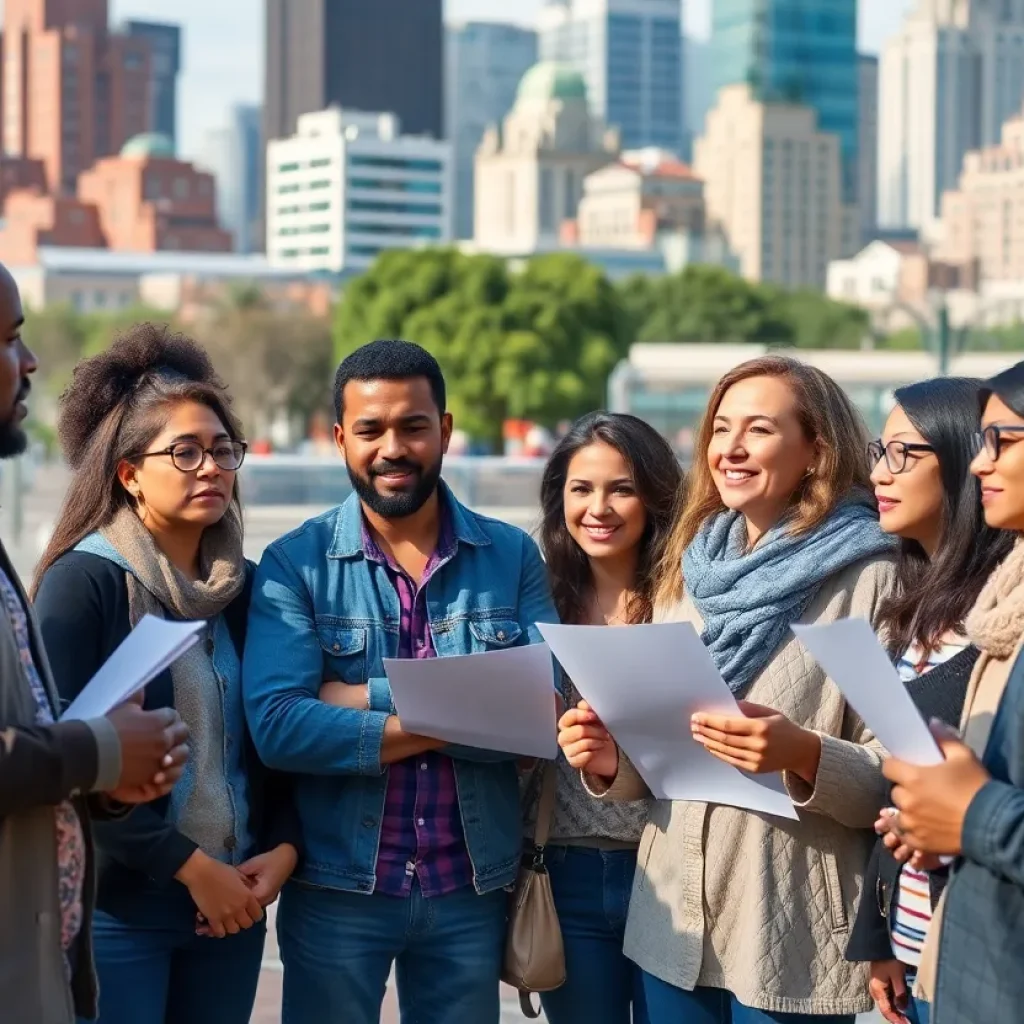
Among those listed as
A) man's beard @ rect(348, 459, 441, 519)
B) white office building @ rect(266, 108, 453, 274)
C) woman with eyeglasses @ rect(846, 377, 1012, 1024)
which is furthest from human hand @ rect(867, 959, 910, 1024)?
white office building @ rect(266, 108, 453, 274)

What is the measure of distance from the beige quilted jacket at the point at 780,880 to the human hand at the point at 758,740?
128 mm

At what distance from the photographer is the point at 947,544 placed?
3648 mm

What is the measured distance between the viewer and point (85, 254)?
13375cm

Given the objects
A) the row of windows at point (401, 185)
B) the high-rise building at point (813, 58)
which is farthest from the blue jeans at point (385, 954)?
the high-rise building at point (813, 58)

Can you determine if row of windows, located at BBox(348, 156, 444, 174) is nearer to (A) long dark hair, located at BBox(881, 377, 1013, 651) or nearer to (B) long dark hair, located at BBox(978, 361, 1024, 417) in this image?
(A) long dark hair, located at BBox(881, 377, 1013, 651)

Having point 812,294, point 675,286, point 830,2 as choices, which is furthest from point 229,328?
point 830,2

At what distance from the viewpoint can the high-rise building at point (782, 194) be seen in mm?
153875

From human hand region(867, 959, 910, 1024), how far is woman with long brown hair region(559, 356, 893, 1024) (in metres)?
0.08

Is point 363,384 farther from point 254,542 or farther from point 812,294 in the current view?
point 812,294

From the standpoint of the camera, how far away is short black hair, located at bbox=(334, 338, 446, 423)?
3.88 m

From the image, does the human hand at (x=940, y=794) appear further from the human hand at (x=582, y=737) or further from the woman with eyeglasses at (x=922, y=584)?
the human hand at (x=582, y=737)

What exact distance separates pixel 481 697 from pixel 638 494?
0.78m

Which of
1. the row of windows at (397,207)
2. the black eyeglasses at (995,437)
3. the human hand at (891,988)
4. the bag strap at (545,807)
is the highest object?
the row of windows at (397,207)

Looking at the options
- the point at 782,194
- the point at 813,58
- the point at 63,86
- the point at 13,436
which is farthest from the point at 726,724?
the point at 63,86
